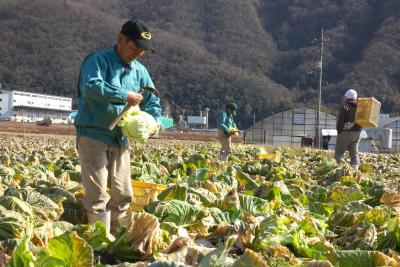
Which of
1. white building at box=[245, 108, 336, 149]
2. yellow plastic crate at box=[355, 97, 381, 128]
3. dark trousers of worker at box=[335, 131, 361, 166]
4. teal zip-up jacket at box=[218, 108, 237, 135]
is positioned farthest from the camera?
white building at box=[245, 108, 336, 149]

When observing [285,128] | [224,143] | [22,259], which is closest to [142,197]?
[22,259]

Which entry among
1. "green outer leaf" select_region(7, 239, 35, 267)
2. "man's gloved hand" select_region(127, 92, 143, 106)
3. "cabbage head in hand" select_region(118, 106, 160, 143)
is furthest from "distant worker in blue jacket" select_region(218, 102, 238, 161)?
"green outer leaf" select_region(7, 239, 35, 267)

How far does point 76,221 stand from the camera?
5.75 metres

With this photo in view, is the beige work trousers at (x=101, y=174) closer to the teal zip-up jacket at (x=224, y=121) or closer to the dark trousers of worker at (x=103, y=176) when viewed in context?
the dark trousers of worker at (x=103, y=176)

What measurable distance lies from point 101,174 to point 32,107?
117529mm

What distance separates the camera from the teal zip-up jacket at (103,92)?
191 inches

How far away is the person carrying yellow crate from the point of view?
12891 mm

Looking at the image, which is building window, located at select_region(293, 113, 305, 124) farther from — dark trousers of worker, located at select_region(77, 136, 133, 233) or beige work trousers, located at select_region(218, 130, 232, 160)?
dark trousers of worker, located at select_region(77, 136, 133, 233)

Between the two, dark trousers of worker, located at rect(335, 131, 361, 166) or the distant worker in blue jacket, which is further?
the distant worker in blue jacket

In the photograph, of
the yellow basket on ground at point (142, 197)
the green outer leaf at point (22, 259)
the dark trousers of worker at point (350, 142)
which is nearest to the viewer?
the green outer leaf at point (22, 259)

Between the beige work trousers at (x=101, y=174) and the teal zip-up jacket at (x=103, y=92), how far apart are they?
0.09 metres

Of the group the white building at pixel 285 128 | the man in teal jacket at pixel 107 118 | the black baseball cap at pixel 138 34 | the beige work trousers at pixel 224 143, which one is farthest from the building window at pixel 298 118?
the black baseball cap at pixel 138 34

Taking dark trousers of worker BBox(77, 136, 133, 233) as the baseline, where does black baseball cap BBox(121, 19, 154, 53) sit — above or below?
above

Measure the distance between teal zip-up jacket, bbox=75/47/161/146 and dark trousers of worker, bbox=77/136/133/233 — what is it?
9cm
